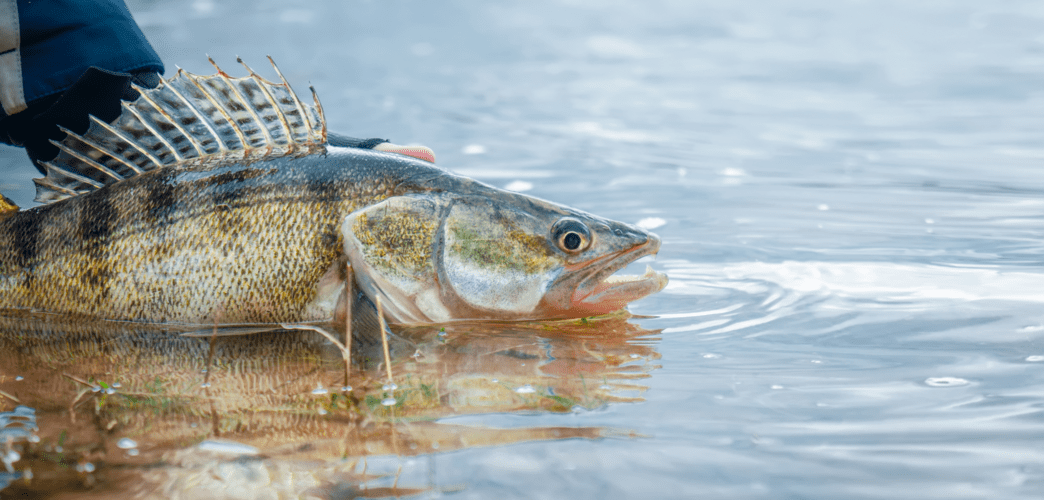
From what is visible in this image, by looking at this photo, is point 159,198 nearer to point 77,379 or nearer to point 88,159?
point 88,159

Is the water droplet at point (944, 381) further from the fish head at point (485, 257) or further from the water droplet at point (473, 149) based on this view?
the water droplet at point (473, 149)

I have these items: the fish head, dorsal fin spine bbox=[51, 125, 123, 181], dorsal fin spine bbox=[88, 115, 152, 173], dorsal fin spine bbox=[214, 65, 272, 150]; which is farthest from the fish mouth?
dorsal fin spine bbox=[51, 125, 123, 181]

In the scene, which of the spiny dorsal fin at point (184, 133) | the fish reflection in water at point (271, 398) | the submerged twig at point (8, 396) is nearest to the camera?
the fish reflection in water at point (271, 398)

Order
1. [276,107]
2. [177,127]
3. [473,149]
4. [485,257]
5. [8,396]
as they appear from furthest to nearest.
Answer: [473,149] < [177,127] < [276,107] < [485,257] < [8,396]

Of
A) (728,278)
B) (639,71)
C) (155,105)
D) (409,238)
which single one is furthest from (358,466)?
(639,71)

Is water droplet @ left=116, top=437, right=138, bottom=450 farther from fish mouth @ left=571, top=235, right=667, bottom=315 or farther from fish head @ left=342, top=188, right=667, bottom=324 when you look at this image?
fish mouth @ left=571, top=235, right=667, bottom=315

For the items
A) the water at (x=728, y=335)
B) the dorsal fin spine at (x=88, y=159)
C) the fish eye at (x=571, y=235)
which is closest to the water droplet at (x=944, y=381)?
the water at (x=728, y=335)

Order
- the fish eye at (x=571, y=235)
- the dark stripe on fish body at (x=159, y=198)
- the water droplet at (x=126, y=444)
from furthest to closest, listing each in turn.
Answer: the dark stripe on fish body at (x=159, y=198)
the fish eye at (x=571, y=235)
the water droplet at (x=126, y=444)

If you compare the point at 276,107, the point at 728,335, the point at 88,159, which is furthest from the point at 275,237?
the point at 728,335
